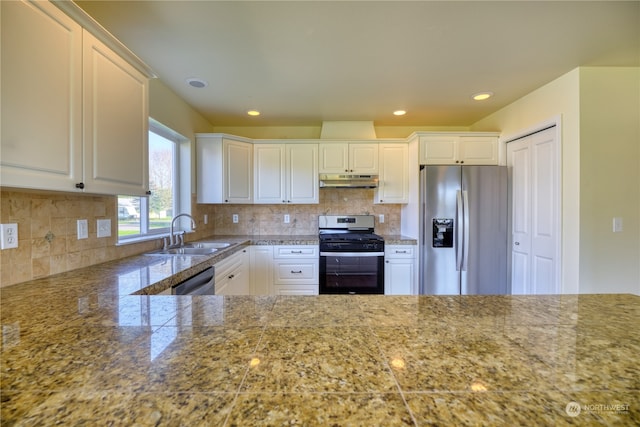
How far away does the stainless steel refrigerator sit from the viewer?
2.74m

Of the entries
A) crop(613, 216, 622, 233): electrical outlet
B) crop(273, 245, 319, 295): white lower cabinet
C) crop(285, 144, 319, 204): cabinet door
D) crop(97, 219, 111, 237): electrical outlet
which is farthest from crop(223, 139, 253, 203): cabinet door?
crop(613, 216, 622, 233): electrical outlet

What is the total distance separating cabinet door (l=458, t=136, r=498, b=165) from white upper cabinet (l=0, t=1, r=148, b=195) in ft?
10.3

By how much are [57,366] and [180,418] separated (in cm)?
36

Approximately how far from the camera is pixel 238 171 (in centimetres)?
320

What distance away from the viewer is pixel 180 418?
0.41 m

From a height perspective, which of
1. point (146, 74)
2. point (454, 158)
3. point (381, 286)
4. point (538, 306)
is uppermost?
point (146, 74)

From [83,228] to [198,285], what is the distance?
0.74m

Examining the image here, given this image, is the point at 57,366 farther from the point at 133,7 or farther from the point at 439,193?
the point at 439,193

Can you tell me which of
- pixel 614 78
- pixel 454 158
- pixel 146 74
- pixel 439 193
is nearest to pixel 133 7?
pixel 146 74

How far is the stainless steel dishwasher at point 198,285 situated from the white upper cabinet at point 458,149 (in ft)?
8.26

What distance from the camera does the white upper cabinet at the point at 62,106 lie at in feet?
3.08

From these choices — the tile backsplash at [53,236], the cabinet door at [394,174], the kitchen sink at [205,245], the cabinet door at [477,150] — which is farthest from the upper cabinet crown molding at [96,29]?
the cabinet door at [477,150]

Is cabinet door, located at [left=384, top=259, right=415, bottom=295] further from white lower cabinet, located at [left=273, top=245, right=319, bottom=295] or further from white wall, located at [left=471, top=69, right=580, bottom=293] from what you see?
white wall, located at [left=471, top=69, right=580, bottom=293]

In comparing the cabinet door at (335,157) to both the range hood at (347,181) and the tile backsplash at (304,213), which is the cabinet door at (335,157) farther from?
the tile backsplash at (304,213)
